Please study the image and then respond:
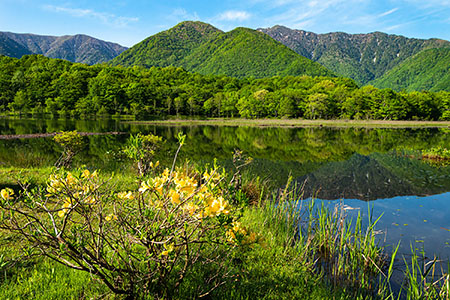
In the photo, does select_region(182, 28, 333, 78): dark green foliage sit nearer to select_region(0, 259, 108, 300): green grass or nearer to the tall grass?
the tall grass

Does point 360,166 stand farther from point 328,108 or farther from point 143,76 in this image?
point 143,76

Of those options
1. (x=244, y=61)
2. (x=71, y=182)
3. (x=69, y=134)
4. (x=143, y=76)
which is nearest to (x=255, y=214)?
(x=71, y=182)

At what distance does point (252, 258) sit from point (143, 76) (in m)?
127

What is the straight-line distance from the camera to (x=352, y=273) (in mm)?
4828

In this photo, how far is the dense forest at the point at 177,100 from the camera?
77.0 m

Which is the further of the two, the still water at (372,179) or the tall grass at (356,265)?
the still water at (372,179)

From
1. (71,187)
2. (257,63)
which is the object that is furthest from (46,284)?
(257,63)

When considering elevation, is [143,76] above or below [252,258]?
above

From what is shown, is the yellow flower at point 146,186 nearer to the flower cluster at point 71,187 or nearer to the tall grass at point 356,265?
the flower cluster at point 71,187

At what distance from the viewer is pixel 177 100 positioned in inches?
3548

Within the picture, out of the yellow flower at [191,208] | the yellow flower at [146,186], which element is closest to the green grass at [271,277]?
the yellow flower at [191,208]

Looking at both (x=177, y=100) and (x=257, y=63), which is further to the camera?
(x=257, y=63)

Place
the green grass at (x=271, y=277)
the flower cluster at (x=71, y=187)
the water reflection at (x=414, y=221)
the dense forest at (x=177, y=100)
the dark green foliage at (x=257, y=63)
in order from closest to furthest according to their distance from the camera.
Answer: the flower cluster at (x=71, y=187), the green grass at (x=271, y=277), the water reflection at (x=414, y=221), the dense forest at (x=177, y=100), the dark green foliage at (x=257, y=63)

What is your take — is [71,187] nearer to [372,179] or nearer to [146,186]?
[146,186]
